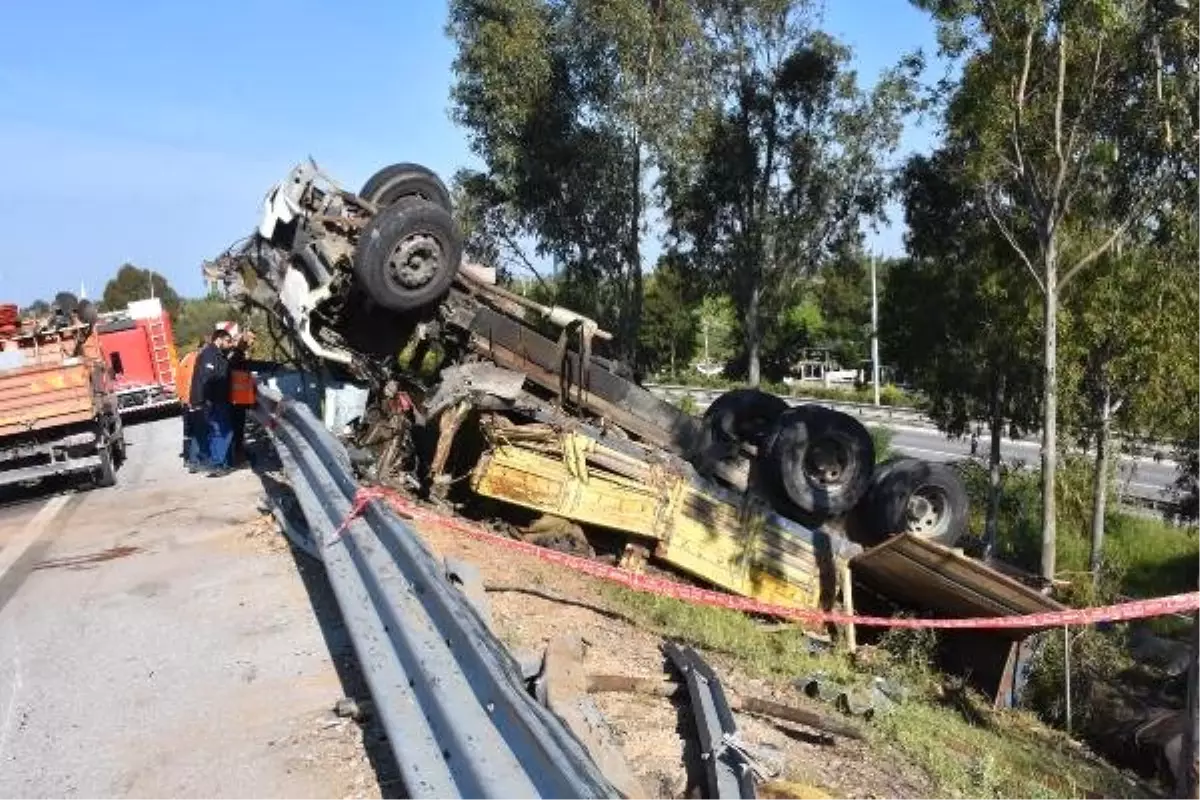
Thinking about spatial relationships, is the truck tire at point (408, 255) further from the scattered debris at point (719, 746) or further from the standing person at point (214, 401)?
the scattered debris at point (719, 746)

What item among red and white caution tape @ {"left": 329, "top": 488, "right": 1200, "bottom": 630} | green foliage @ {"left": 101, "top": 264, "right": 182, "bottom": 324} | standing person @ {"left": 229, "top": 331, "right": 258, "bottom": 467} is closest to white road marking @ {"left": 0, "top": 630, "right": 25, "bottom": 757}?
red and white caution tape @ {"left": 329, "top": 488, "right": 1200, "bottom": 630}

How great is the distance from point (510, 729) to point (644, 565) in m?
5.35

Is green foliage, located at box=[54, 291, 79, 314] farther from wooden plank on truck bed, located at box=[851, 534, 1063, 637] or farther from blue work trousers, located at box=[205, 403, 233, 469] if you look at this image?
wooden plank on truck bed, located at box=[851, 534, 1063, 637]

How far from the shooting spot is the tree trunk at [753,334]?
24031 mm

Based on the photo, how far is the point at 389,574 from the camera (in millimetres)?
3838

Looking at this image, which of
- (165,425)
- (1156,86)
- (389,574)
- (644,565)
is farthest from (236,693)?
(165,425)

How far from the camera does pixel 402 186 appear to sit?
30.3ft

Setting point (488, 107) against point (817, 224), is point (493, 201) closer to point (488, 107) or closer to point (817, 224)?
point (488, 107)

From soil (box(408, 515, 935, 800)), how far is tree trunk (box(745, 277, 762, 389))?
59.6 feet

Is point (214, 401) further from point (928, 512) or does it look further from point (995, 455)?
point (995, 455)

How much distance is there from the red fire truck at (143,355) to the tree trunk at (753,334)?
464 inches

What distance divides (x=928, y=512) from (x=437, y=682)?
666 cm

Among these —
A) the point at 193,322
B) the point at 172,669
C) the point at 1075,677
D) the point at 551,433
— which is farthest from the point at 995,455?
the point at 193,322

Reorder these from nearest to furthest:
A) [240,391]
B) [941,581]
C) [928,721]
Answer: [928,721], [941,581], [240,391]
